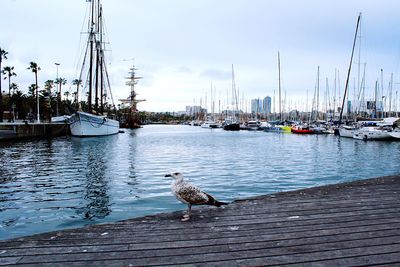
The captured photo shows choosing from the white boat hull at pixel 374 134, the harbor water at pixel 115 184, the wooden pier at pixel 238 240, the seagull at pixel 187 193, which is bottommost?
the harbor water at pixel 115 184

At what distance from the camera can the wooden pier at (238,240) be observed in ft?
14.2

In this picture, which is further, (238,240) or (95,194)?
(95,194)

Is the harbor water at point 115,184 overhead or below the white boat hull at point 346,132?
below

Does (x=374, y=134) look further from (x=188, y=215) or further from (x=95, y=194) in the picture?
(x=188, y=215)

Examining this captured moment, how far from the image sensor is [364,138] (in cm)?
5544

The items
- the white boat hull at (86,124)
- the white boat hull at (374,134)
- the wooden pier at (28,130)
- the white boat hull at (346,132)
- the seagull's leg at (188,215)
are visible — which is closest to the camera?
→ the seagull's leg at (188,215)

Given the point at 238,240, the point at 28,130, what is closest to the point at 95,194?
the point at 238,240

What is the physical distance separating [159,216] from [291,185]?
11.9 metres

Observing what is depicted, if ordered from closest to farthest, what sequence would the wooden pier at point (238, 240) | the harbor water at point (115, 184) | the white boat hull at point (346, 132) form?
the wooden pier at point (238, 240) < the harbor water at point (115, 184) < the white boat hull at point (346, 132)

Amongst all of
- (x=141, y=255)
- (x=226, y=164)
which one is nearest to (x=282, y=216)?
(x=141, y=255)

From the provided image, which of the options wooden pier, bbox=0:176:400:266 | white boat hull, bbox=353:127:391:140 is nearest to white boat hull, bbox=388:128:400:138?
white boat hull, bbox=353:127:391:140

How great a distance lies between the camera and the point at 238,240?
16.4ft

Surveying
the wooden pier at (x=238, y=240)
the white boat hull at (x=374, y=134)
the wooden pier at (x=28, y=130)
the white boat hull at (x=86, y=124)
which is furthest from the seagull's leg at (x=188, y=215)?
the white boat hull at (x=374, y=134)

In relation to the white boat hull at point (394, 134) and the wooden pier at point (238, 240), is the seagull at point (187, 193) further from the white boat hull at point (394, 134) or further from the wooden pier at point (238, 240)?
the white boat hull at point (394, 134)
